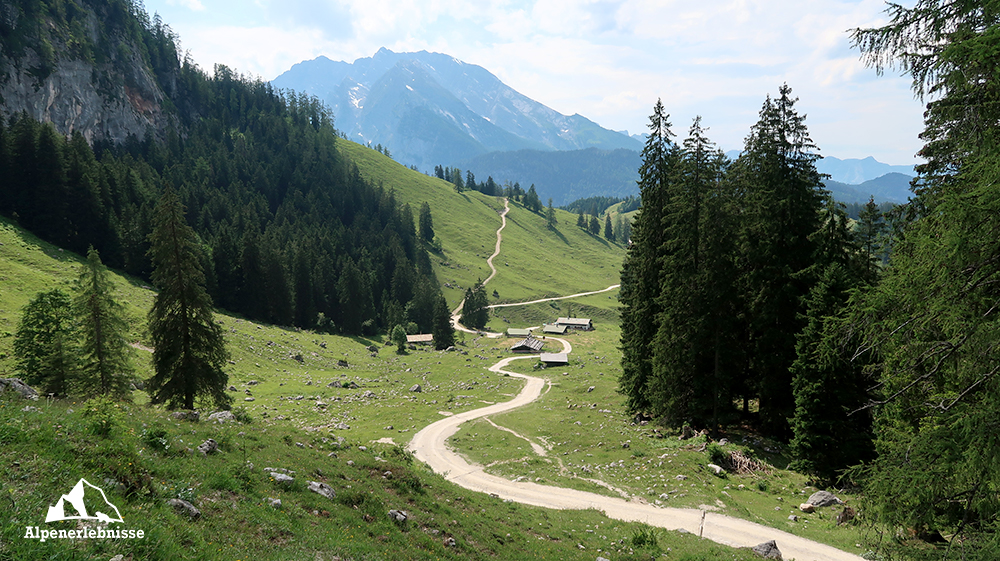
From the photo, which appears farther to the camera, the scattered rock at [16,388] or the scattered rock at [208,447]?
the scattered rock at [208,447]

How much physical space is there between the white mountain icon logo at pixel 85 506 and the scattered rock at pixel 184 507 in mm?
1513

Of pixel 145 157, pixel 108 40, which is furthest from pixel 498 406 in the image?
pixel 108 40

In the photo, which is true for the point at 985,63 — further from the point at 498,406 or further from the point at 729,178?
the point at 498,406

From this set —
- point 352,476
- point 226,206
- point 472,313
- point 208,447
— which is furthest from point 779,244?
point 226,206

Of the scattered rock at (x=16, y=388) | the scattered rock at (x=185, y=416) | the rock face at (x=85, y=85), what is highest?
the rock face at (x=85, y=85)

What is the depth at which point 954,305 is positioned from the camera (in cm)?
783

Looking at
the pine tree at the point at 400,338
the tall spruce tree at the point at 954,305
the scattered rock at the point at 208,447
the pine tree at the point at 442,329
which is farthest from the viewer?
the pine tree at the point at 442,329

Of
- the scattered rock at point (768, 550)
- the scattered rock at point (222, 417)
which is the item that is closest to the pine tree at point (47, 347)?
the scattered rock at point (222, 417)

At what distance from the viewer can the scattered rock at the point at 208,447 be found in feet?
44.7

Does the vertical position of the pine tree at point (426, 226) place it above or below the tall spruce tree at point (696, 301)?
above

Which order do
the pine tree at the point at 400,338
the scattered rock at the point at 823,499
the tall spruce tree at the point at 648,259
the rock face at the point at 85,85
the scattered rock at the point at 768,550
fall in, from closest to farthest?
the scattered rock at the point at 768,550 < the scattered rock at the point at 823,499 < the tall spruce tree at the point at 648,259 < the pine tree at the point at 400,338 < the rock face at the point at 85,85

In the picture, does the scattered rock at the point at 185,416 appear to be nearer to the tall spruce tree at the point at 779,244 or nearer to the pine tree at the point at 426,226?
the tall spruce tree at the point at 779,244

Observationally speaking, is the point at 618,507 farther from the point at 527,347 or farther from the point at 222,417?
the point at 527,347

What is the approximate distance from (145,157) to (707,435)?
639ft
